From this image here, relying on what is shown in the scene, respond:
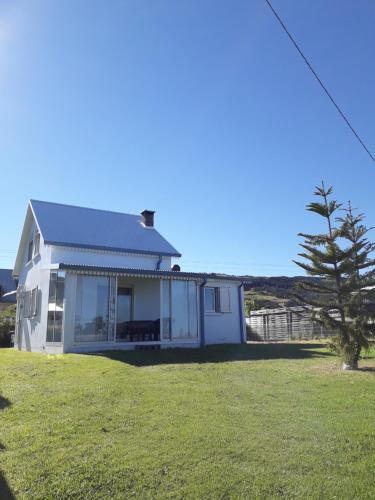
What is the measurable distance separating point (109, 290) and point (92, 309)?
0.93 meters

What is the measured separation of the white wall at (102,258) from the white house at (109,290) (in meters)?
0.05

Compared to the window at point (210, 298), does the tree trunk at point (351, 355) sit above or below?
below

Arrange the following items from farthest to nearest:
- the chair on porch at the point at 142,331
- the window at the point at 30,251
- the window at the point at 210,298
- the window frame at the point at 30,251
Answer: the window at the point at 30,251, the window frame at the point at 30,251, the window at the point at 210,298, the chair on porch at the point at 142,331

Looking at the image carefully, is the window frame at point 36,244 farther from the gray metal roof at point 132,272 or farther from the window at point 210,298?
the window at point 210,298

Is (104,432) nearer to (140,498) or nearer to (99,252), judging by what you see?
(140,498)

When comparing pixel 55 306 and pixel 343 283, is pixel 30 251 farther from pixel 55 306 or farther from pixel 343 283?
pixel 343 283

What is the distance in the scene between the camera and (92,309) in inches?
600

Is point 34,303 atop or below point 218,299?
below

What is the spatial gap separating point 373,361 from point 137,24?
10124mm

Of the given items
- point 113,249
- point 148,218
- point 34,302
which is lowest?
point 34,302

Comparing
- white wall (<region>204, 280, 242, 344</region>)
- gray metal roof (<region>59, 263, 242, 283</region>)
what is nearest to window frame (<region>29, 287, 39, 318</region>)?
gray metal roof (<region>59, 263, 242, 283</region>)

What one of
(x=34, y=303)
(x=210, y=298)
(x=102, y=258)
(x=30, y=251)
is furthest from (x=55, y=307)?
(x=30, y=251)

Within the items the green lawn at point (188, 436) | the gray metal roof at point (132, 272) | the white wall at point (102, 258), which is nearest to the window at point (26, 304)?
the white wall at point (102, 258)

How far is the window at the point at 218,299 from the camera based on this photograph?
19812 millimetres
